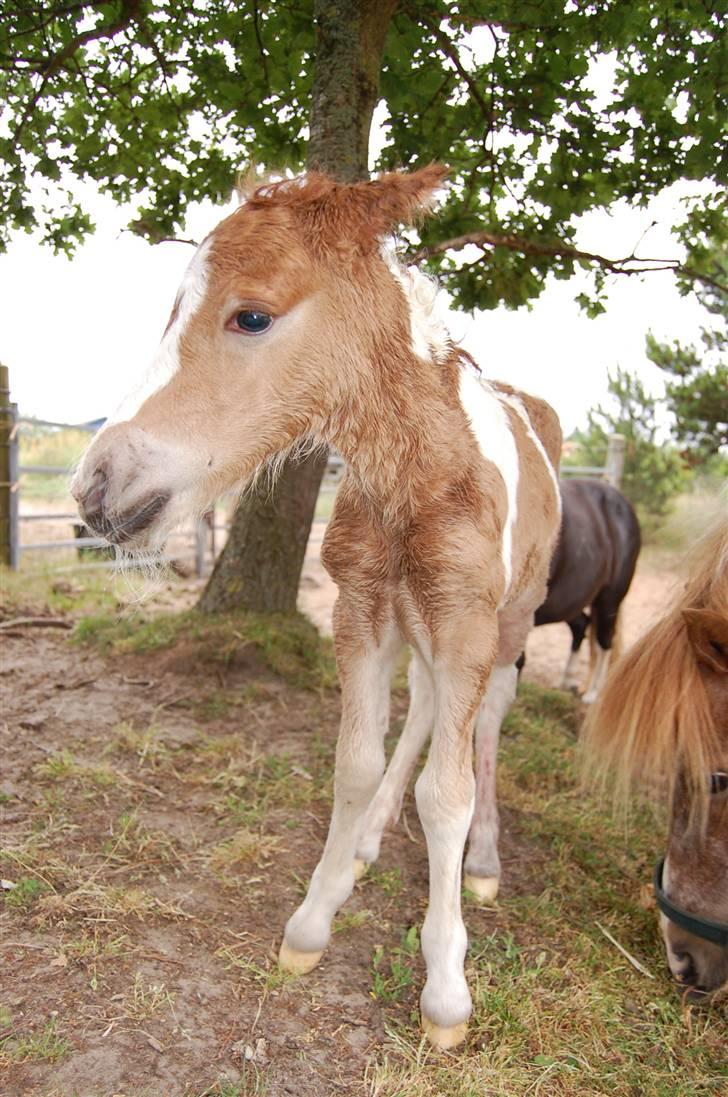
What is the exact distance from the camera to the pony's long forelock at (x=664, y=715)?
1.92 m

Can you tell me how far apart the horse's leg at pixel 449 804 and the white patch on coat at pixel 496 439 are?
0.28 metres

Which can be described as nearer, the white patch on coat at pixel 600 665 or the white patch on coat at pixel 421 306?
the white patch on coat at pixel 421 306

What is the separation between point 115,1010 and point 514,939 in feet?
3.93

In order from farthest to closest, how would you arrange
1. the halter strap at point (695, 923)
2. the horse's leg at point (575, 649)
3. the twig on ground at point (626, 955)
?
the horse's leg at point (575, 649) → the twig on ground at point (626, 955) → the halter strap at point (695, 923)

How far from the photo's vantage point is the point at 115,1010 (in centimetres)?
174

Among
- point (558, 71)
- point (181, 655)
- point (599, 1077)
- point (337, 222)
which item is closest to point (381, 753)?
point (599, 1077)

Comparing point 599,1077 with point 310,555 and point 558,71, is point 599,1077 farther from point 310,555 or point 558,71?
point 310,555

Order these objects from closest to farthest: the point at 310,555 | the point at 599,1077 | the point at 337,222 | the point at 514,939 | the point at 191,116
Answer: the point at 337,222 → the point at 599,1077 → the point at 514,939 → the point at 191,116 → the point at 310,555

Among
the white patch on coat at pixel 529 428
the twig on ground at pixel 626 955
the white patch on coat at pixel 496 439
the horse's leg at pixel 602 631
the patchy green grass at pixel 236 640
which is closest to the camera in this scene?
the white patch on coat at pixel 496 439

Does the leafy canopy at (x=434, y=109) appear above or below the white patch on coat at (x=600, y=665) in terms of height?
above

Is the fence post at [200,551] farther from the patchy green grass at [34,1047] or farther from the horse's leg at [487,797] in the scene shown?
the patchy green grass at [34,1047]

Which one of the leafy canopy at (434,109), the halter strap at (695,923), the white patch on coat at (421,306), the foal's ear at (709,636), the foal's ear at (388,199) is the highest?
the leafy canopy at (434,109)

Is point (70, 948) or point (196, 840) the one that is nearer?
point (70, 948)

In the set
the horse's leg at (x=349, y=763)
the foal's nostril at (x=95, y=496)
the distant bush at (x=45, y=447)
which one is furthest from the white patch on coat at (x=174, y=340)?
the distant bush at (x=45, y=447)
